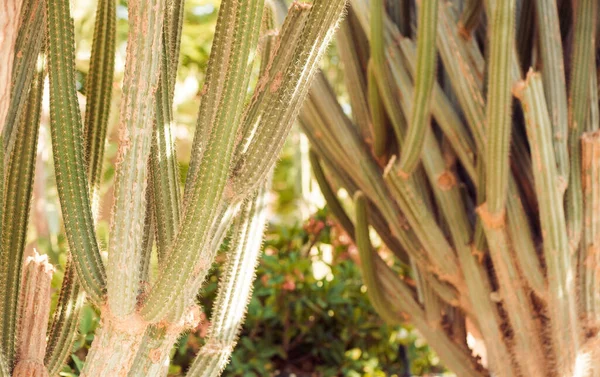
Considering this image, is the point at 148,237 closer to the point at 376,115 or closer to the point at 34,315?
the point at 34,315

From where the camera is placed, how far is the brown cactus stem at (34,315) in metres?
1.24

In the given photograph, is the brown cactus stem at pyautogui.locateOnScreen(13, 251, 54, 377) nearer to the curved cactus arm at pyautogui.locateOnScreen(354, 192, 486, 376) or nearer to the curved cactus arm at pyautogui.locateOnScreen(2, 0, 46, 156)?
the curved cactus arm at pyautogui.locateOnScreen(2, 0, 46, 156)

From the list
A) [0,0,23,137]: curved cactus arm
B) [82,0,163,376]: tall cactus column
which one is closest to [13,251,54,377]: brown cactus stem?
[82,0,163,376]: tall cactus column

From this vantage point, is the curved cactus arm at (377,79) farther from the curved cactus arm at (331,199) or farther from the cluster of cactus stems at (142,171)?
the cluster of cactus stems at (142,171)

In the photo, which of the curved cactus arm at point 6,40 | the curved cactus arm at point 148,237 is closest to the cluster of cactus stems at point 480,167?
the curved cactus arm at point 148,237

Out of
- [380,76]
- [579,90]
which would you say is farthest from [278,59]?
[579,90]

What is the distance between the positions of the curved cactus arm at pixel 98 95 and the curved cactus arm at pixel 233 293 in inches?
11.1

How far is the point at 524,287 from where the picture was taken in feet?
6.52

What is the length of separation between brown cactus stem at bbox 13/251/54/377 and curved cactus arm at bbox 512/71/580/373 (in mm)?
1165

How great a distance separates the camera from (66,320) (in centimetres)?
142

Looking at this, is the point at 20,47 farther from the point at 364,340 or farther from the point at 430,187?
the point at 364,340

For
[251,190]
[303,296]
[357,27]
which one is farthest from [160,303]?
[303,296]

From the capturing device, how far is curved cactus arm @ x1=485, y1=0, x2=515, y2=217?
69.9 inches

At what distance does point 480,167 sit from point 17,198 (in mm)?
1203
